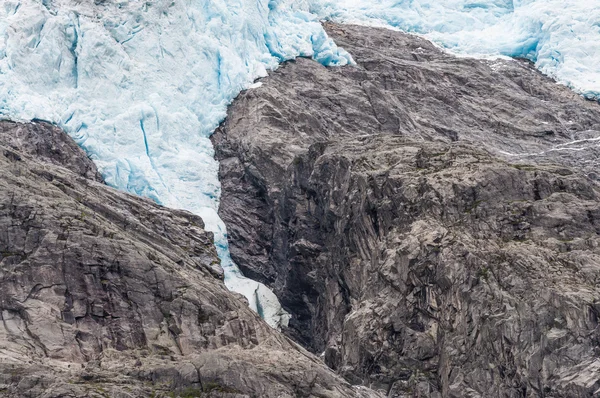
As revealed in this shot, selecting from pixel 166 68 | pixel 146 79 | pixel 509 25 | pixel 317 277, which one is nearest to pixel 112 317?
pixel 317 277

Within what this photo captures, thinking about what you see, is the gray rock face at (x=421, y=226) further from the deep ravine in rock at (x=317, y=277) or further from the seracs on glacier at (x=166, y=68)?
the seracs on glacier at (x=166, y=68)

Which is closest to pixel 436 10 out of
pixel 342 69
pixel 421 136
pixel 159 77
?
pixel 342 69

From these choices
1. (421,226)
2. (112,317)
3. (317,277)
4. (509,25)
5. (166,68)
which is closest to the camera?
(112,317)

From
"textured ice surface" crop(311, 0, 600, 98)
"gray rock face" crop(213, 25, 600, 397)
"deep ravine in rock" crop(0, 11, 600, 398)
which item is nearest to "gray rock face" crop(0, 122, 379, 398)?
"deep ravine in rock" crop(0, 11, 600, 398)

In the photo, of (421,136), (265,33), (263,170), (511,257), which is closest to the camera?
(511,257)

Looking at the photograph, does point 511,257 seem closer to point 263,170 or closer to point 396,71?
point 263,170

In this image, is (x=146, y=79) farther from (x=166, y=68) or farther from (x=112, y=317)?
(x=112, y=317)

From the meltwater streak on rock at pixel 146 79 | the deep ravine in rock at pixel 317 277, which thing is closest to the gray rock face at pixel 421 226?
the deep ravine in rock at pixel 317 277
